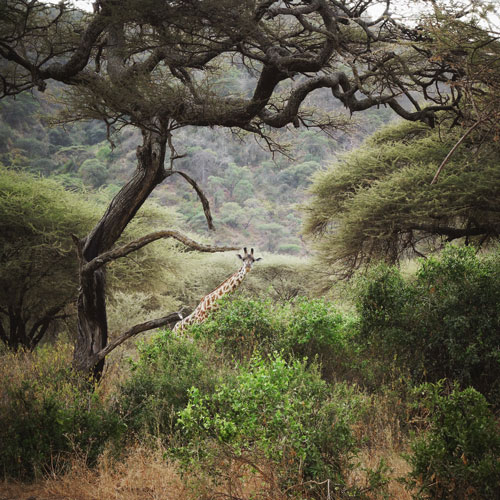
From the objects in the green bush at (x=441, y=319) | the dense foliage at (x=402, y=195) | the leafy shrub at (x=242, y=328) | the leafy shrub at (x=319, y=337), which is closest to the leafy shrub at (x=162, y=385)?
the leafy shrub at (x=242, y=328)

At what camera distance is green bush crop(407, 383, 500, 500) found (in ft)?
8.07

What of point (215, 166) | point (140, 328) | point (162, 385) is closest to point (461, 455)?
point (162, 385)

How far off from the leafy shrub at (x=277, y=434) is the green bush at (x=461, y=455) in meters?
0.47

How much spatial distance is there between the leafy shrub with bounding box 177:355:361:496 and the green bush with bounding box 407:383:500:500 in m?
0.47

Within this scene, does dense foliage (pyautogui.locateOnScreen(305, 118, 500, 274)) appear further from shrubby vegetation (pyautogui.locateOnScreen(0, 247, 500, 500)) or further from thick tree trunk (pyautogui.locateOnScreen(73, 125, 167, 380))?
thick tree trunk (pyautogui.locateOnScreen(73, 125, 167, 380))

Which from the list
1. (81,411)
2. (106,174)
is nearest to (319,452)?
(81,411)

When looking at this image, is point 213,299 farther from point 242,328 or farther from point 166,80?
point 166,80

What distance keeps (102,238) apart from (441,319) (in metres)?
3.68

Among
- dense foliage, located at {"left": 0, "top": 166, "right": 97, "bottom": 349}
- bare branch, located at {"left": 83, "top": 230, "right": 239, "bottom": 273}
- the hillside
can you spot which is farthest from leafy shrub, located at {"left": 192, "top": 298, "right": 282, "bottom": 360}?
the hillside

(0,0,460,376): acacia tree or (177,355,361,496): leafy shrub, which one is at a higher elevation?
(0,0,460,376): acacia tree

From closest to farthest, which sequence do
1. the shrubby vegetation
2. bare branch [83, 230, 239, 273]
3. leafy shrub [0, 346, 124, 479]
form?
1. the shrubby vegetation
2. leafy shrub [0, 346, 124, 479]
3. bare branch [83, 230, 239, 273]

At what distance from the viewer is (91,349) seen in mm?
5562

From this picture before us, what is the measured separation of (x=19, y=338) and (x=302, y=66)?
28.1 feet

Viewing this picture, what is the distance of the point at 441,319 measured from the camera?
5.01m
